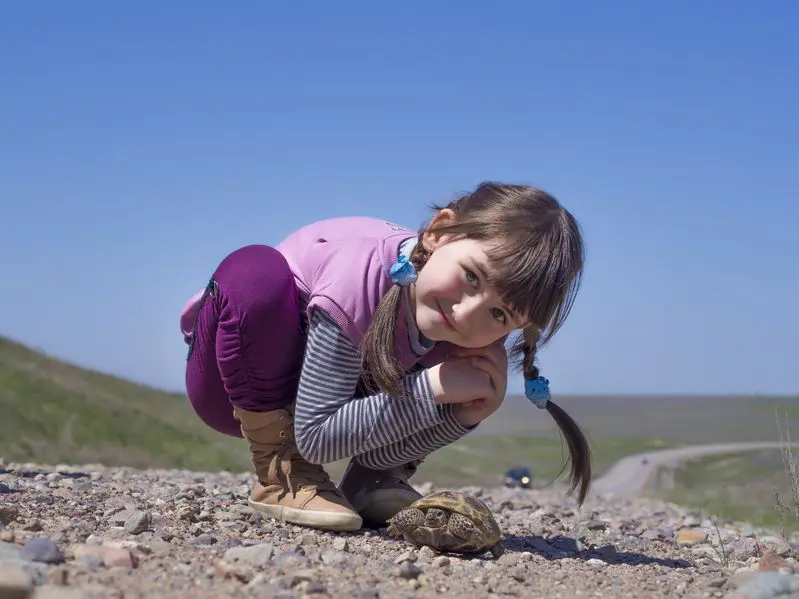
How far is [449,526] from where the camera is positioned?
3.89 metres

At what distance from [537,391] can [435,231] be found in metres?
0.87

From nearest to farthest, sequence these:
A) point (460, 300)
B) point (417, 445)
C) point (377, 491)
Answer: point (460, 300), point (417, 445), point (377, 491)

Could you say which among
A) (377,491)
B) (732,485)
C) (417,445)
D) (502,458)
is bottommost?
(502,458)

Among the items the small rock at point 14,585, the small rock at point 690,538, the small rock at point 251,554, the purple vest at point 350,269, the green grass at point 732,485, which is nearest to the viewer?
the small rock at point 14,585

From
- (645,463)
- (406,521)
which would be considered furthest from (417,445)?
(645,463)

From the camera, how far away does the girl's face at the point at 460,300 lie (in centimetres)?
369

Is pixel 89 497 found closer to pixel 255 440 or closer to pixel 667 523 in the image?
pixel 255 440

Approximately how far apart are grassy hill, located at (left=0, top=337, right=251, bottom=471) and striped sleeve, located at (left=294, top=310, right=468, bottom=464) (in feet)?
26.7

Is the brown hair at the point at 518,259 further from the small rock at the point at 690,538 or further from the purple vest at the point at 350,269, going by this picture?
the small rock at the point at 690,538

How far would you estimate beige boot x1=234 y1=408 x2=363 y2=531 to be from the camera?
422cm

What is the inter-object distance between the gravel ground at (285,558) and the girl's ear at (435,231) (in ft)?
4.12

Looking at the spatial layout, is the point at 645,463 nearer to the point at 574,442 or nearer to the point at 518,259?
the point at 574,442

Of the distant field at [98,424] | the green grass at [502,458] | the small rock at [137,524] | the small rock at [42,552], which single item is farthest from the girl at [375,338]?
the green grass at [502,458]

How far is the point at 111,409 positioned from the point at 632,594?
14.4 metres
